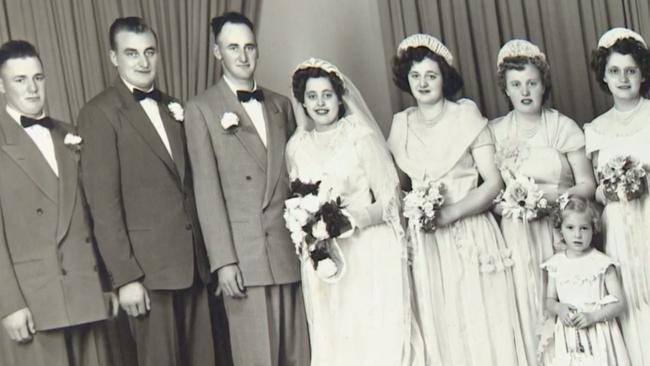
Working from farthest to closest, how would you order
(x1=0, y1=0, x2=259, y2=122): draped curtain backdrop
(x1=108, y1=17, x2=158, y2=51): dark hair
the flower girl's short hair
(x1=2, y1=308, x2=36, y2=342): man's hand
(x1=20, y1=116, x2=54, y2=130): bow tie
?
(x1=0, y1=0, x2=259, y2=122): draped curtain backdrop
(x1=108, y1=17, x2=158, y2=51): dark hair
the flower girl's short hair
(x1=20, y1=116, x2=54, y2=130): bow tie
(x1=2, y1=308, x2=36, y2=342): man's hand

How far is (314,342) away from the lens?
4461 mm

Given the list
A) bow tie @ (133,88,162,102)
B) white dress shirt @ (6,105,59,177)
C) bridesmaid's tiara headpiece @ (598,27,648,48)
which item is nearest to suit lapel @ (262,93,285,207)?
bow tie @ (133,88,162,102)

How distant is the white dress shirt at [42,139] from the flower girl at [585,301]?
2334 millimetres

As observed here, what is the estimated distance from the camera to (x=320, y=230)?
424 cm

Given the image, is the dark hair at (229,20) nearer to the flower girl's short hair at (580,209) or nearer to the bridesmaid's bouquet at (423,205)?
the bridesmaid's bouquet at (423,205)

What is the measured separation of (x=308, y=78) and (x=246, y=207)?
0.68 meters

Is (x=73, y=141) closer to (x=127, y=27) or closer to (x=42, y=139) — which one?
(x=42, y=139)

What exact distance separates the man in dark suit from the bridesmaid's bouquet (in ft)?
3.24

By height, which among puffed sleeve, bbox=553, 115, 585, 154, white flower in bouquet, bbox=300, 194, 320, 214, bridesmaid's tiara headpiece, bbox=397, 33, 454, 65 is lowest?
white flower in bouquet, bbox=300, 194, 320, 214

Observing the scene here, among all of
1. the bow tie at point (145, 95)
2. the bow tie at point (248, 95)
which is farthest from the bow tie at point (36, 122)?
the bow tie at point (248, 95)

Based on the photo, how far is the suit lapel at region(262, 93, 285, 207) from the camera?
4480 mm

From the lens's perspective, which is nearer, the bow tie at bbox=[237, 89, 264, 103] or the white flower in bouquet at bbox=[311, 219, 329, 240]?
the white flower in bouquet at bbox=[311, 219, 329, 240]

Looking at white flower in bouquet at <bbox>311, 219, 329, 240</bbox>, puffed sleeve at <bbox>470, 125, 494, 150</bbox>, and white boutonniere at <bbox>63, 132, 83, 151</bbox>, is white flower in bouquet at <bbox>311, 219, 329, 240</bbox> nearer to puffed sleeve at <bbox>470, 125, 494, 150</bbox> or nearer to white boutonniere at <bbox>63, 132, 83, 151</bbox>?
puffed sleeve at <bbox>470, 125, 494, 150</bbox>

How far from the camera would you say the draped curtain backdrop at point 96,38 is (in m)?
4.97
